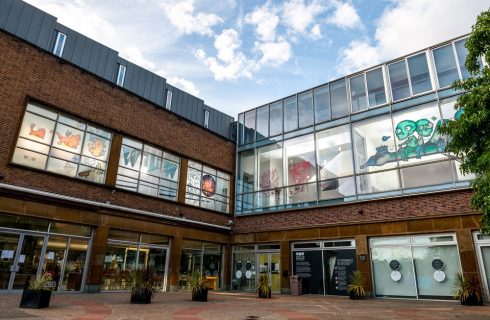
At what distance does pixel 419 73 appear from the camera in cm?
1603

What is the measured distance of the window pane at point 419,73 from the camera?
15695 millimetres

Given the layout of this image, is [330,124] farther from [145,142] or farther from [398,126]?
[145,142]

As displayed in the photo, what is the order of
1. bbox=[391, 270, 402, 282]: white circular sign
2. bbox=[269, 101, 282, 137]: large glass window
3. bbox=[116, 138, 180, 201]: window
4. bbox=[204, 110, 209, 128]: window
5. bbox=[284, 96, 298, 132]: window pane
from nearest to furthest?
bbox=[391, 270, 402, 282]: white circular sign → bbox=[116, 138, 180, 201]: window → bbox=[284, 96, 298, 132]: window pane → bbox=[269, 101, 282, 137]: large glass window → bbox=[204, 110, 209, 128]: window

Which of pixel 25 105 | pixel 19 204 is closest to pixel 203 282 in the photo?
pixel 19 204

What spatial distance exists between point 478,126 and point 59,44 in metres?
15.9

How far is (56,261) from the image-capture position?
13.0 meters

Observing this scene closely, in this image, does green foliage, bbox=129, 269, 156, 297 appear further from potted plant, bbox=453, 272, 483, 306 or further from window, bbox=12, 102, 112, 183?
potted plant, bbox=453, 272, 483, 306

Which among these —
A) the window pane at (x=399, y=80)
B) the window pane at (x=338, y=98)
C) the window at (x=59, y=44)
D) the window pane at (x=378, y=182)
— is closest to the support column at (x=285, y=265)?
the window pane at (x=378, y=182)

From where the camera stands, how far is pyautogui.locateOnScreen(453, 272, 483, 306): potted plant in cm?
1170

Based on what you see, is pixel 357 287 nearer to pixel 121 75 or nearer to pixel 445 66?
pixel 445 66

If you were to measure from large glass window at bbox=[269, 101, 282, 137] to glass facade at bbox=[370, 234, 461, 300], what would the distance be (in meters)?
8.55

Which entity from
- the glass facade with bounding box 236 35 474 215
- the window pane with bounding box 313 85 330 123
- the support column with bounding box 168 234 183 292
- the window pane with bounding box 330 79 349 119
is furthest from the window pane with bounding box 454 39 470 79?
the support column with bounding box 168 234 183 292

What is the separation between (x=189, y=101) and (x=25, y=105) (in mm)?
8958

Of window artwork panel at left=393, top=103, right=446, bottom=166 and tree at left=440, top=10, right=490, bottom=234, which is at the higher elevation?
window artwork panel at left=393, top=103, right=446, bottom=166
